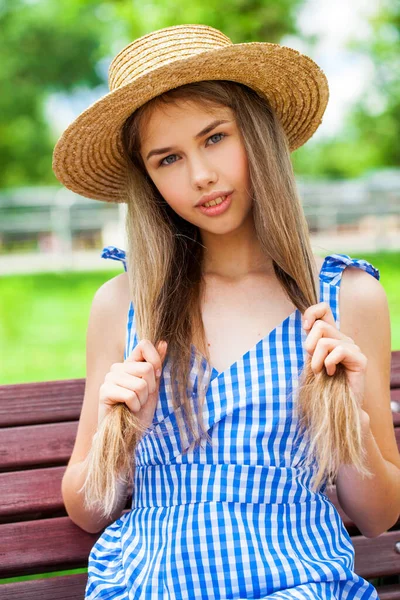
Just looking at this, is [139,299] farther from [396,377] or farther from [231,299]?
[396,377]

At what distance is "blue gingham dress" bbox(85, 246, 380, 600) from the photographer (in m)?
1.87

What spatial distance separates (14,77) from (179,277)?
21.2m

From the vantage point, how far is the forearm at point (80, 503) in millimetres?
2156

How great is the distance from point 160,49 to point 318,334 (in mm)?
853

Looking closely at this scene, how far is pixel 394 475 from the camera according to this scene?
2.08m

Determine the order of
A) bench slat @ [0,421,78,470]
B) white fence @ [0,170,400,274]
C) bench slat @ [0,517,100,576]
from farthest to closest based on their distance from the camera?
white fence @ [0,170,400,274] < bench slat @ [0,421,78,470] < bench slat @ [0,517,100,576]

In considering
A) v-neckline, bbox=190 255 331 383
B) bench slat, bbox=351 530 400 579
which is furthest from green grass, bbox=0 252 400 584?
v-neckline, bbox=190 255 331 383

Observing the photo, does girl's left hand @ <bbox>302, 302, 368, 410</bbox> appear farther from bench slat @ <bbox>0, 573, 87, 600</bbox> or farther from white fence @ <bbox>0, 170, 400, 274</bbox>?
white fence @ <bbox>0, 170, 400, 274</bbox>

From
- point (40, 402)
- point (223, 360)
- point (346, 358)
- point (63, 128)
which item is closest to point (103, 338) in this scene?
point (223, 360)

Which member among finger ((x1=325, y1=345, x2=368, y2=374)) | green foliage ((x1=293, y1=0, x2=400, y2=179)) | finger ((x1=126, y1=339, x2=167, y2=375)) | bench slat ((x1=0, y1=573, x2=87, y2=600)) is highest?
green foliage ((x1=293, y1=0, x2=400, y2=179))

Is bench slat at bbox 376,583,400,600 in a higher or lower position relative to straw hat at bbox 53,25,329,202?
lower

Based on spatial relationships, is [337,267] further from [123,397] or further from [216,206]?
[123,397]

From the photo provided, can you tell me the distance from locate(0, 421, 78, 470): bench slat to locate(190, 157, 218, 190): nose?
3.13 ft

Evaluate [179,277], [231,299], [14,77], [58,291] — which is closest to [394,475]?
[231,299]
